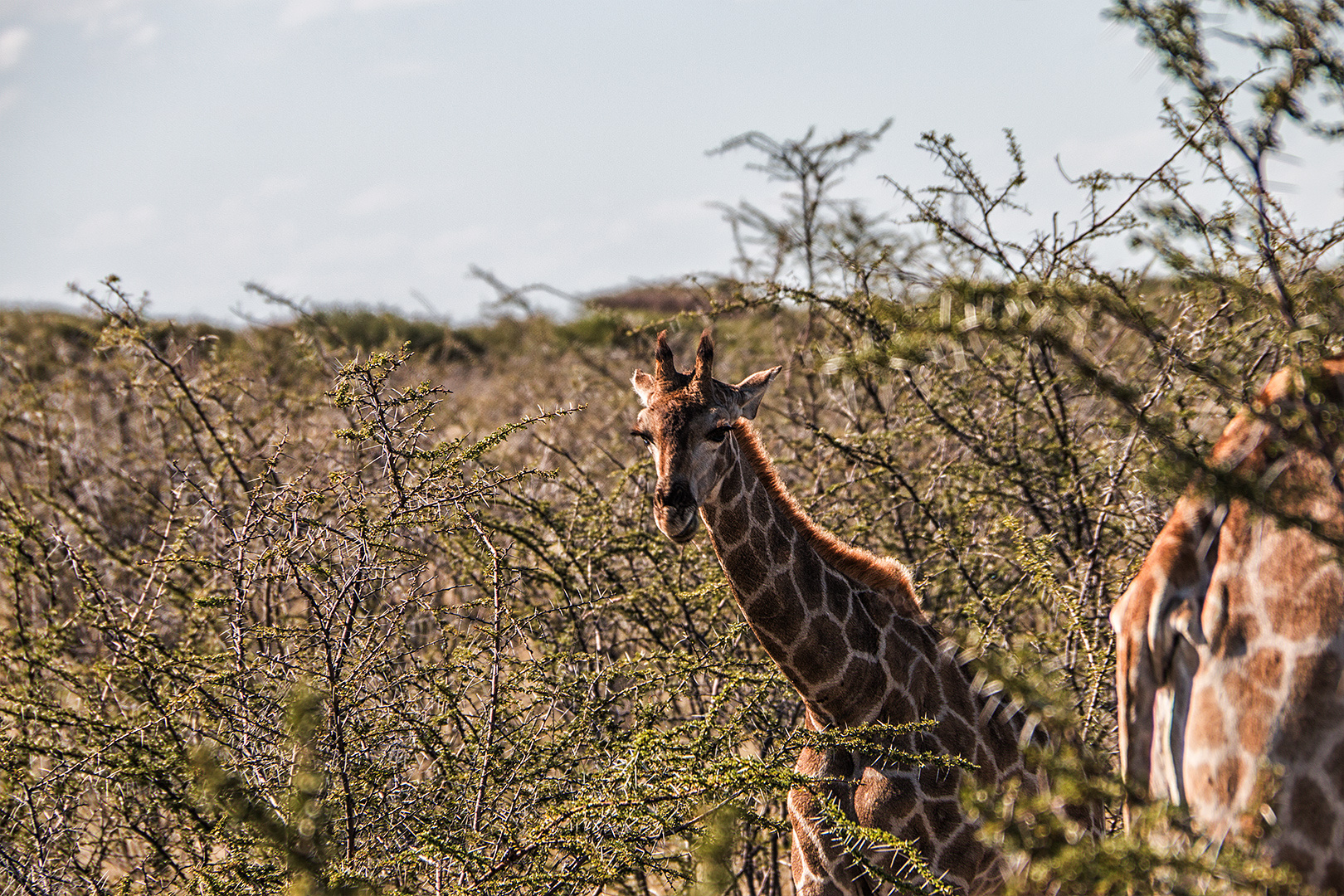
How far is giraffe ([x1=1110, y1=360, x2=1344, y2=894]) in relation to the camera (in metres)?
1.76

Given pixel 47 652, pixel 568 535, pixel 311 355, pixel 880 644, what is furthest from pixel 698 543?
pixel 311 355

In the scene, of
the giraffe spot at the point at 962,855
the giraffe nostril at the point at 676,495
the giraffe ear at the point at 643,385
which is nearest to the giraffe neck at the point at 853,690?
the giraffe spot at the point at 962,855

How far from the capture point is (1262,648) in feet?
5.97

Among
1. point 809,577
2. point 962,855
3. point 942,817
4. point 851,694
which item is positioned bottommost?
point 962,855

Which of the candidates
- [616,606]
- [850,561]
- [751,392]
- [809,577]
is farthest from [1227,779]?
[616,606]

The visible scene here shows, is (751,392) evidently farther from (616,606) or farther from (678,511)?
(616,606)

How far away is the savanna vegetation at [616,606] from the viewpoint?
1895 mm

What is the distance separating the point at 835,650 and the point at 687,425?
0.83 m

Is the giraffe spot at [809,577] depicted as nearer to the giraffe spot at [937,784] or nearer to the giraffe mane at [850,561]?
the giraffe mane at [850,561]

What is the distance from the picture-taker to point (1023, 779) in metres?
3.18

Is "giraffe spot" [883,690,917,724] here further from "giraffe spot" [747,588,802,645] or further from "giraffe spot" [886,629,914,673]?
"giraffe spot" [747,588,802,645]

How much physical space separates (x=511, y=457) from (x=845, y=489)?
314 cm

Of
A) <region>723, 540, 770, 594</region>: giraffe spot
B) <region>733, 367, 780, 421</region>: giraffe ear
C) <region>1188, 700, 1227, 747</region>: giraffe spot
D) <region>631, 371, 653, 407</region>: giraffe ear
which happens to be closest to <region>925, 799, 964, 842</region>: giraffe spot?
<region>723, 540, 770, 594</region>: giraffe spot

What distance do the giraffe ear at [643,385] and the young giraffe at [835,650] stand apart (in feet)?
0.51
